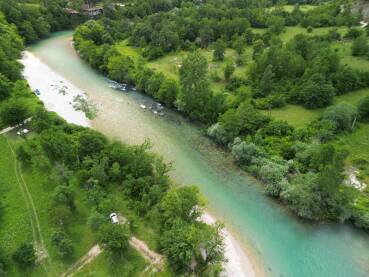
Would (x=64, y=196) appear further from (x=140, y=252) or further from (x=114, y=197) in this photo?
(x=140, y=252)

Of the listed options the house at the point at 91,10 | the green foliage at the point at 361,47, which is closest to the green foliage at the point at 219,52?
the green foliage at the point at 361,47

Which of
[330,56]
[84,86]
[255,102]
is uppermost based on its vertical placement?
[330,56]

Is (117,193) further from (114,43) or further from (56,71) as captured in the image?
(114,43)

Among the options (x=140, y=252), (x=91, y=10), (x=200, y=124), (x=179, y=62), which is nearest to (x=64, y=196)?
(x=140, y=252)

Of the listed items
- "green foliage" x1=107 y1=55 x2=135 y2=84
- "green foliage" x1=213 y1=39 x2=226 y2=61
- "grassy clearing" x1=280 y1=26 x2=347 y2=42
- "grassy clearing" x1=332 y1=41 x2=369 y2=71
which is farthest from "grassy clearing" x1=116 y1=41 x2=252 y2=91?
"grassy clearing" x1=332 y1=41 x2=369 y2=71

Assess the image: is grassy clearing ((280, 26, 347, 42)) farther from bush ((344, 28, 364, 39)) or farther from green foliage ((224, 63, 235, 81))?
green foliage ((224, 63, 235, 81))

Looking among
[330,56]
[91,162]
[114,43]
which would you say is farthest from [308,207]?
[114,43]
